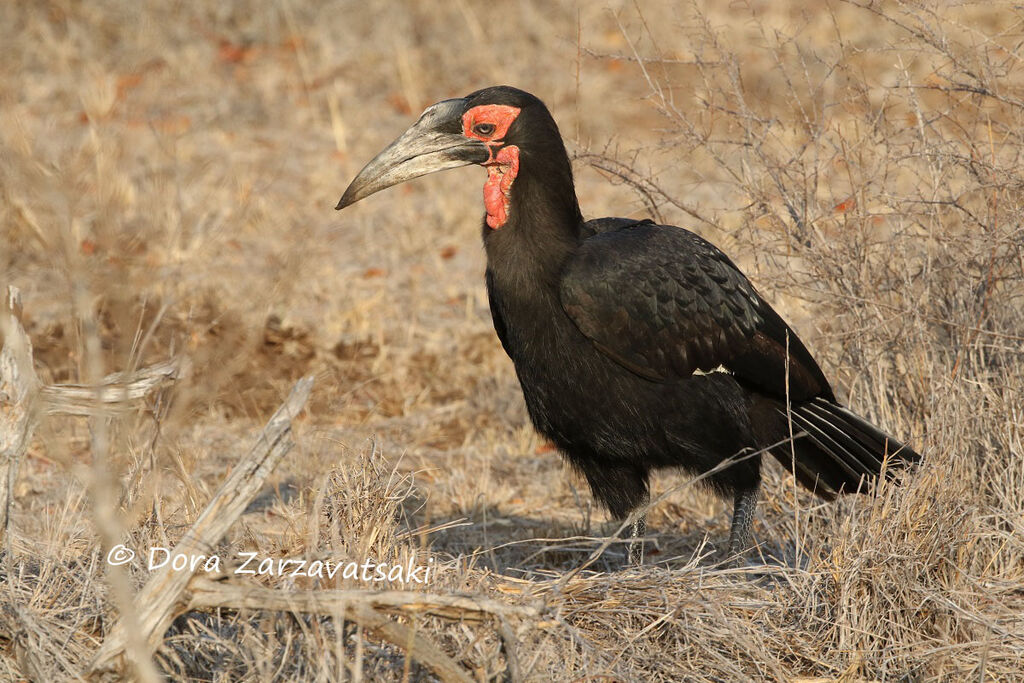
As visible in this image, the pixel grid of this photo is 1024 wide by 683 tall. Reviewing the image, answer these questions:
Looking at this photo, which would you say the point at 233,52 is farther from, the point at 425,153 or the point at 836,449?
the point at 836,449

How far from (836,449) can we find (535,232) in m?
1.22

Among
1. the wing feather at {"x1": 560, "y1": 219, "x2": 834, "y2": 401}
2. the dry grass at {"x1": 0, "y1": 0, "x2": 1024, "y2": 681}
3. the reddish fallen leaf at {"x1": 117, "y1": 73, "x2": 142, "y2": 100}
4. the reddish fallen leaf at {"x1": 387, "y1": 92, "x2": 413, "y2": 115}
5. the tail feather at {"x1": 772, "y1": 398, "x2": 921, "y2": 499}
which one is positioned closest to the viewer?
the dry grass at {"x1": 0, "y1": 0, "x2": 1024, "y2": 681}

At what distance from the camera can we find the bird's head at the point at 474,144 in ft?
11.7

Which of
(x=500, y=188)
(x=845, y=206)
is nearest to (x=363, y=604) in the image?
(x=500, y=188)

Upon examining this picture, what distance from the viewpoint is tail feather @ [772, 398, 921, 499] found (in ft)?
12.3

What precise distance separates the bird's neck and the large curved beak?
165mm

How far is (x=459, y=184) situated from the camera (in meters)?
7.78

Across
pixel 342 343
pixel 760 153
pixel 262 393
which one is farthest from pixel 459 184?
pixel 760 153

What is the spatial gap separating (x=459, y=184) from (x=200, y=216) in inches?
71.3

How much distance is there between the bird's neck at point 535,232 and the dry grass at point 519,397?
496mm

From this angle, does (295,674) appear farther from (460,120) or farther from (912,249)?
(912,249)

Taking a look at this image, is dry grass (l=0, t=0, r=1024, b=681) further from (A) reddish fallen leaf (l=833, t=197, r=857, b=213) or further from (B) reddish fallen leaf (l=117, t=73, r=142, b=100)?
(B) reddish fallen leaf (l=117, t=73, r=142, b=100)

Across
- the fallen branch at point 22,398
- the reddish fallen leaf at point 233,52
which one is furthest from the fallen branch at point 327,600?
the reddish fallen leaf at point 233,52

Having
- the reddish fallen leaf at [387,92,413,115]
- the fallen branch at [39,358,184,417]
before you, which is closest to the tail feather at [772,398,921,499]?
the fallen branch at [39,358,184,417]
